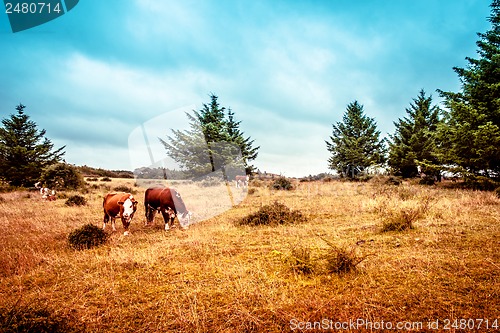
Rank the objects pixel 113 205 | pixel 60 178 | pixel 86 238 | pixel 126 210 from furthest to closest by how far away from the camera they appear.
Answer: pixel 60 178 → pixel 113 205 → pixel 126 210 → pixel 86 238

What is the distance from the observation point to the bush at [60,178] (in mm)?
23042

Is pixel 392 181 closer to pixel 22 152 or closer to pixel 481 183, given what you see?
pixel 481 183

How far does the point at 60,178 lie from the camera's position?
2334cm

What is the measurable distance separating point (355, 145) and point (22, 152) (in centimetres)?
3926

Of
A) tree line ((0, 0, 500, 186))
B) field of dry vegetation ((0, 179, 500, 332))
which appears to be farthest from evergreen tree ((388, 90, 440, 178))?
field of dry vegetation ((0, 179, 500, 332))

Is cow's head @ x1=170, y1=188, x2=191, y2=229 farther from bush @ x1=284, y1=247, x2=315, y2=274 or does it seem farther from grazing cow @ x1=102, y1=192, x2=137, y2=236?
bush @ x1=284, y1=247, x2=315, y2=274

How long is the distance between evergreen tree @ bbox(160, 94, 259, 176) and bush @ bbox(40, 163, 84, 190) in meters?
9.40

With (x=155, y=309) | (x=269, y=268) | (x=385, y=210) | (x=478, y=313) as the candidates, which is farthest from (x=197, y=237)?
(x=385, y=210)

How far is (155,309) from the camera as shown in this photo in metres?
3.34

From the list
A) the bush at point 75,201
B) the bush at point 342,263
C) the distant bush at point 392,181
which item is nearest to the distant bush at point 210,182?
the bush at point 75,201

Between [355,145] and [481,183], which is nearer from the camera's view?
[481,183]

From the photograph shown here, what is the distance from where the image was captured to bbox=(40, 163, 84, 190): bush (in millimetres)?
23042

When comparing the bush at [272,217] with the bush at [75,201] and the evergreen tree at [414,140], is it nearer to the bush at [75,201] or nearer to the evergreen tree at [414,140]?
the bush at [75,201]

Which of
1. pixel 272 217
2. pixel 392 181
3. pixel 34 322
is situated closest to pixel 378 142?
pixel 392 181
